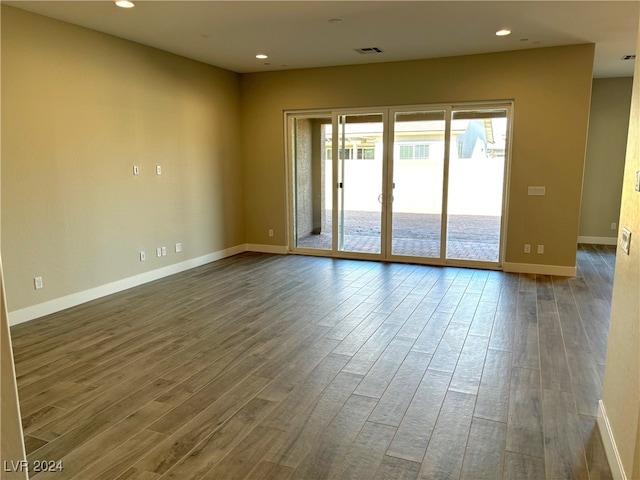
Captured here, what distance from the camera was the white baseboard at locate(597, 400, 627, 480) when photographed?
77.7 inches

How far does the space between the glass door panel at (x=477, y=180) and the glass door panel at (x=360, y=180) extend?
109cm

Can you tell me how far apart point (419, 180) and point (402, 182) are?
0.84ft

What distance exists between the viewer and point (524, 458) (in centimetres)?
221

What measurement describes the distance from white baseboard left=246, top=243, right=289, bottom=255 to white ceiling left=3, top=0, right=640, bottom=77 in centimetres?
303

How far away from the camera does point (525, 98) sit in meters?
5.79

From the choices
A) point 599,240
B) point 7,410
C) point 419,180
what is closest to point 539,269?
point 419,180

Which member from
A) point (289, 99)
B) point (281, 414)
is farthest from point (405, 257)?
point (281, 414)

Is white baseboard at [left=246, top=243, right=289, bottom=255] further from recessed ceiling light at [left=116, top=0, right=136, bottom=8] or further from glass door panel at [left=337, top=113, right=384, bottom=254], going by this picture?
recessed ceiling light at [left=116, top=0, right=136, bottom=8]

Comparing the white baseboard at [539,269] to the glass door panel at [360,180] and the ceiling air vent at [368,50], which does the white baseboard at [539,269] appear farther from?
the ceiling air vent at [368,50]

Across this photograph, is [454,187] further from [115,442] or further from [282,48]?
[115,442]

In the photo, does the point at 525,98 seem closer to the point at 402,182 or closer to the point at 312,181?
the point at 402,182

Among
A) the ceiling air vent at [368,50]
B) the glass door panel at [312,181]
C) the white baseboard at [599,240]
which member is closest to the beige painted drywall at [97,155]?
the glass door panel at [312,181]

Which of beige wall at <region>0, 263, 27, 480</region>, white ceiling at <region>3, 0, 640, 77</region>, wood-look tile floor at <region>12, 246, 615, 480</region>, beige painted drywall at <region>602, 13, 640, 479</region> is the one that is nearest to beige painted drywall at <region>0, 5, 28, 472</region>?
beige wall at <region>0, 263, 27, 480</region>

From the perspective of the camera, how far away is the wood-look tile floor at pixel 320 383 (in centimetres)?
222
